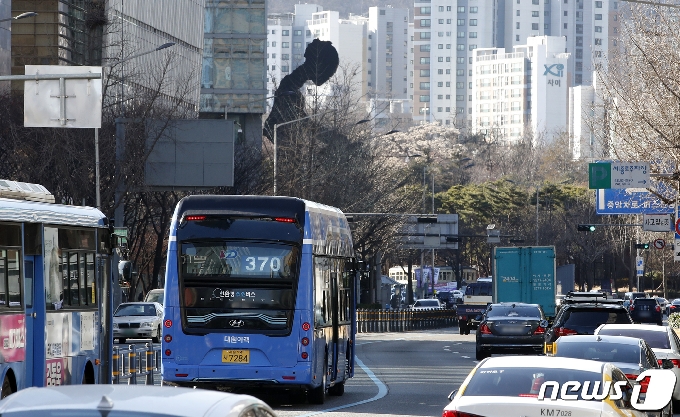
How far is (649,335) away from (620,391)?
8900mm

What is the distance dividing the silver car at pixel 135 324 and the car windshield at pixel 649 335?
23279 mm

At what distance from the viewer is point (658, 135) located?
1490 inches

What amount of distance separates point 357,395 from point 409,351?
57.1ft

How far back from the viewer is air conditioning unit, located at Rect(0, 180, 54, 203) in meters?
14.6

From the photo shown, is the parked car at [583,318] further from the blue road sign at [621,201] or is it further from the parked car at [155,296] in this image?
the blue road sign at [621,201]

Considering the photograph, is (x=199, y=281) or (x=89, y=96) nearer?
(x=199, y=281)

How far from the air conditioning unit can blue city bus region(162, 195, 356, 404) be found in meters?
2.78

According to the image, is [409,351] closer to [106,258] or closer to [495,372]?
[106,258]

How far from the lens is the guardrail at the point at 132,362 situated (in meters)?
21.0

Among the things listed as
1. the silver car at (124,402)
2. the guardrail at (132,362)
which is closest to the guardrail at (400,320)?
the guardrail at (132,362)

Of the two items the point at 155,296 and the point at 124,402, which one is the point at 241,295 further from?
the point at 155,296

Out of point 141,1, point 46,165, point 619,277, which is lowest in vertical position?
point 619,277

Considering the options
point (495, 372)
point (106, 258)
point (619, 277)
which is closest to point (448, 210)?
point (619, 277)

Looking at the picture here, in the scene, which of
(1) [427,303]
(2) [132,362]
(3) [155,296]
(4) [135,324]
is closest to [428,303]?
(1) [427,303]
